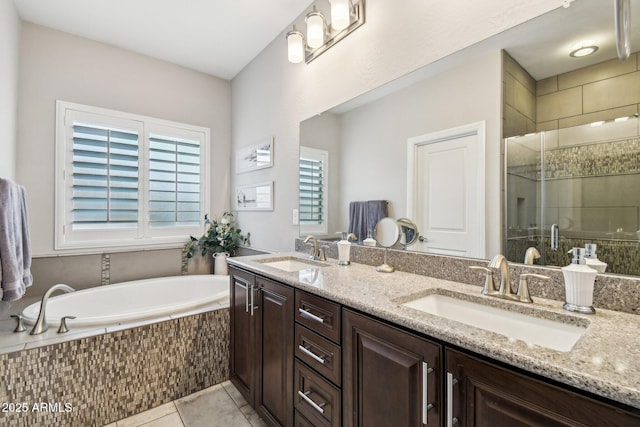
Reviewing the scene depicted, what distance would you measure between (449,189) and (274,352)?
1166mm

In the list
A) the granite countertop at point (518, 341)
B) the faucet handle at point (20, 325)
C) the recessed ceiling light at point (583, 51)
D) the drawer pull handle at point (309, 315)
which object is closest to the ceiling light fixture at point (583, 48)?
the recessed ceiling light at point (583, 51)

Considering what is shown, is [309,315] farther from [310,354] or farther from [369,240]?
[369,240]

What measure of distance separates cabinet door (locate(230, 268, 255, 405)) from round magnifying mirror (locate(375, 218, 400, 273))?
738 millimetres

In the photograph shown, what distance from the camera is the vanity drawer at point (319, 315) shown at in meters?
1.12

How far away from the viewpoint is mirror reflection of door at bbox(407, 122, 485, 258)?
126 centimetres

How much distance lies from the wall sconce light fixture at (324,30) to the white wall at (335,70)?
0.05 meters

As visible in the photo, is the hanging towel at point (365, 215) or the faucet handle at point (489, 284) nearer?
the faucet handle at point (489, 284)

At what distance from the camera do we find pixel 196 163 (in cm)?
323

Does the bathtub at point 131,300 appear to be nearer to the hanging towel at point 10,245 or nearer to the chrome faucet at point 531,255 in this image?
the hanging towel at point 10,245

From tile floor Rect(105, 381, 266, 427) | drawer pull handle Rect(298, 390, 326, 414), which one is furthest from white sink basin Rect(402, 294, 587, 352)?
tile floor Rect(105, 381, 266, 427)

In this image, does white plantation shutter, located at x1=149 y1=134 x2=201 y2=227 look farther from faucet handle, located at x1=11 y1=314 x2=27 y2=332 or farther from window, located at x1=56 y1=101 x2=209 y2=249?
faucet handle, located at x1=11 y1=314 x2=27 y2=332

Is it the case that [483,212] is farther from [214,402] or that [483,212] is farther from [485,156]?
[214,402]

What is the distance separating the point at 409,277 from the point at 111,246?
268cm

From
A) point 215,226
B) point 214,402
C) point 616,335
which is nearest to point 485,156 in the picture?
point 616,335
